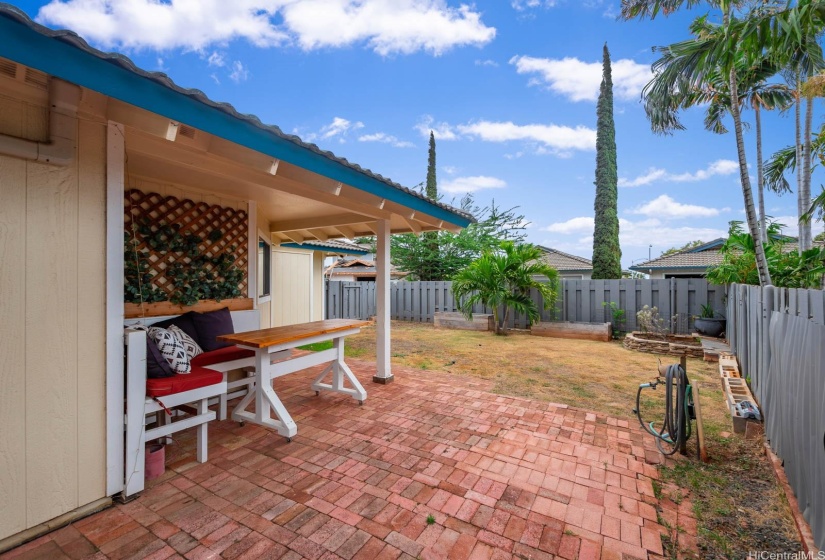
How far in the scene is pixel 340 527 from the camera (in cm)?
195

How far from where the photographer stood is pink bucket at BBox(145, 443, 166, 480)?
7.95ft

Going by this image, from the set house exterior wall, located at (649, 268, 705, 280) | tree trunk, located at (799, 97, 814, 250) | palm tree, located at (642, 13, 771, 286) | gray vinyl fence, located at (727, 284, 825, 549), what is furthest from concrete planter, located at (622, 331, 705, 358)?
house exterior wall, located at (649, 268, 705, 280)

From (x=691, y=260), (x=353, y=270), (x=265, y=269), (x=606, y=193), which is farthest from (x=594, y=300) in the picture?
(x=353, y=270)

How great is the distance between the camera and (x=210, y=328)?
3846 mm

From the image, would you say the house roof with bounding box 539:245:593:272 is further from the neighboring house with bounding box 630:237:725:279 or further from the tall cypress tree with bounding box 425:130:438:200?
the tall cypress tree with bounding box 425:130:438:200

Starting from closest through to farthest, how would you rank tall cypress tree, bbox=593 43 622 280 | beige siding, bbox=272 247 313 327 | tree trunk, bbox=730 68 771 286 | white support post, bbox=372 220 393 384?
white support post, bbox=372 220 393 384 → tree trunk, bbox=730 68 771 286 → beige siding, bbox=272 247 313 327 → tall cypress tree, bbox=593 43 622 280

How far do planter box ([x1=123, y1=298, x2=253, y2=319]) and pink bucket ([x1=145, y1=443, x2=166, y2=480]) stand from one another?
1278mm

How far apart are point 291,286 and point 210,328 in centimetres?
502

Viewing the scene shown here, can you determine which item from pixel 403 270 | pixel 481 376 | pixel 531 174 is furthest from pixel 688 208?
pixel 481 376

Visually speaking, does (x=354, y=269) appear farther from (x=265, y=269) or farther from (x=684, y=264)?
(x=684, y=264)

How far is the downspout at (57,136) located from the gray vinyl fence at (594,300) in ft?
29.1

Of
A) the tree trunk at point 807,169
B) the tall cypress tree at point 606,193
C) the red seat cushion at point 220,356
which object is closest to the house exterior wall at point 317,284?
the red seat cushion at point 220,356

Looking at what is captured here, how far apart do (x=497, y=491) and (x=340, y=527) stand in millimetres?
983

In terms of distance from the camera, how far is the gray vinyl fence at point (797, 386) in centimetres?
165
